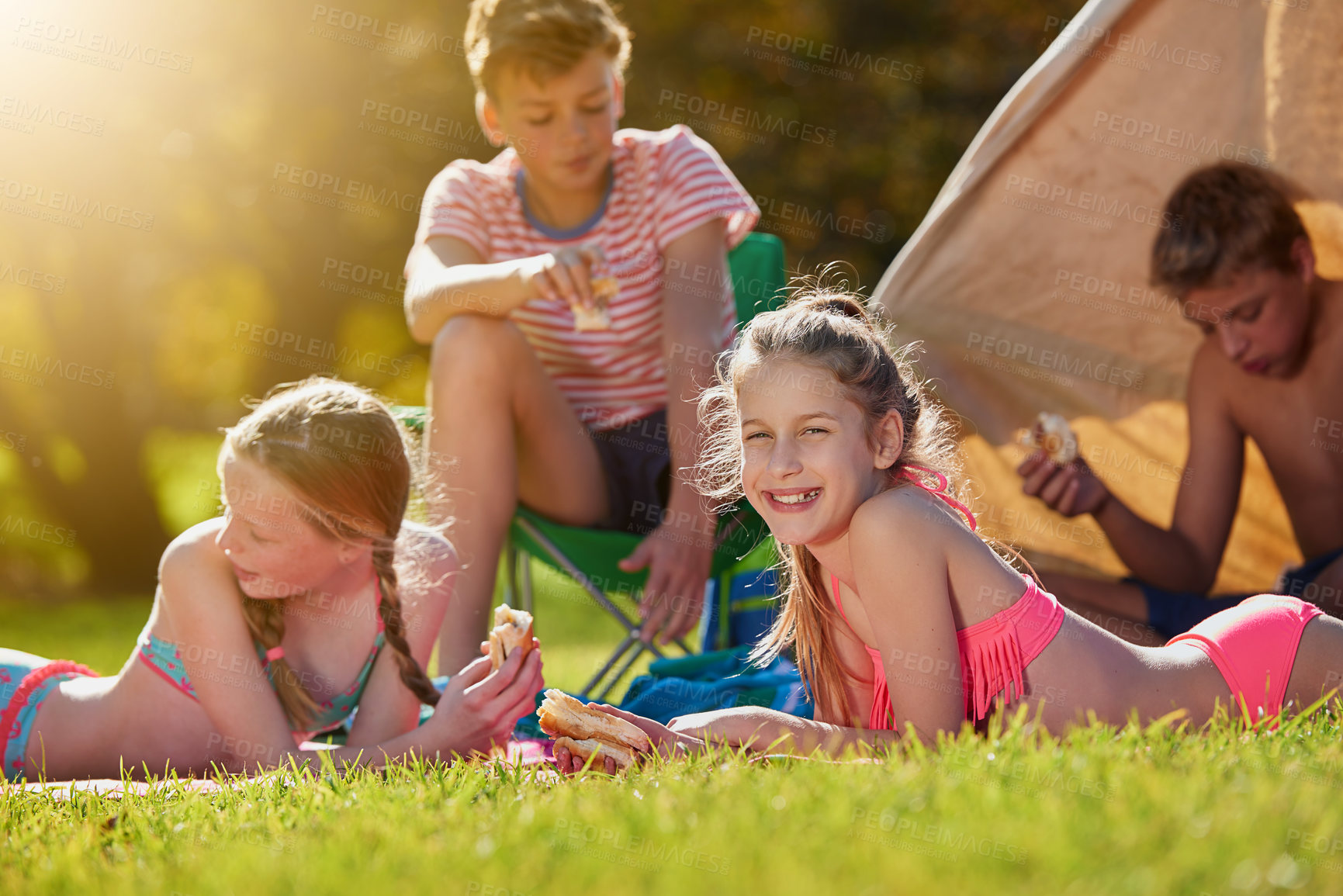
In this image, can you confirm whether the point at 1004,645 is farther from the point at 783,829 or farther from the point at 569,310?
the point at 569,310

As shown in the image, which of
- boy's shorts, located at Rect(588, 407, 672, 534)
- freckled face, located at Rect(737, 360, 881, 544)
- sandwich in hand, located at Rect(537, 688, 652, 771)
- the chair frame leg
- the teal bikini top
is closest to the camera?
sandwich in hand, located at Rect(537, 688, 652, 771)

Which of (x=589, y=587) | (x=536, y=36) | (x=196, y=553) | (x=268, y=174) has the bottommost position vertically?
(x=589, y=587)

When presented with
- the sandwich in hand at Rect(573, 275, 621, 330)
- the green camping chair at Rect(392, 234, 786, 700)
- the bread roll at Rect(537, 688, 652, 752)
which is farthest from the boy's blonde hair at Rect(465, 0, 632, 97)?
the bread roll at Rect(537, 688, 652, 752)

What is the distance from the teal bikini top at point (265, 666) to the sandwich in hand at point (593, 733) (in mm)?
642

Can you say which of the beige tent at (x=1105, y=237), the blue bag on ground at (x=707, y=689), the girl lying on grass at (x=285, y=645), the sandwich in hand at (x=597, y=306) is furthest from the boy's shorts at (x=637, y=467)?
the beige tent at (x=1105, y=237)

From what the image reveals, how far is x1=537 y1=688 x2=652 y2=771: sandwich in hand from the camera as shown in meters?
1.71

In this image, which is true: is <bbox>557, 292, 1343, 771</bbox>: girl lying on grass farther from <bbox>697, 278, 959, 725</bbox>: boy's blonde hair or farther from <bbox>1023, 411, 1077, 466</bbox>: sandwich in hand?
<bbox>1023, 411, 1077, 466</bbox>: sandwich in hand

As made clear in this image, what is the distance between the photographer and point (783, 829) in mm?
1211

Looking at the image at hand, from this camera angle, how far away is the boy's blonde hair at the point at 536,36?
2797 mm

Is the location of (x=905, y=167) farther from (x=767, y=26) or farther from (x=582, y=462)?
(x=582, y=462)

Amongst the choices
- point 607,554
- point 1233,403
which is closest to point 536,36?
point 607,554

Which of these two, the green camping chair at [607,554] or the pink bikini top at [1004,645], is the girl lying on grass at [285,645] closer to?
the green camping chair at [607,554]

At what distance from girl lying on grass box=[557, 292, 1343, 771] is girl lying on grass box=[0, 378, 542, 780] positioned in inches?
20.8

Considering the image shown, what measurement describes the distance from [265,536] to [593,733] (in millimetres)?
747
